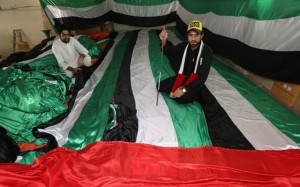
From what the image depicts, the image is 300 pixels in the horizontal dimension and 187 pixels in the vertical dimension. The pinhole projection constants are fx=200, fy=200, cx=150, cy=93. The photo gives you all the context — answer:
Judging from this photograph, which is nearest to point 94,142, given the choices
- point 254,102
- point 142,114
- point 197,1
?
point 142,114

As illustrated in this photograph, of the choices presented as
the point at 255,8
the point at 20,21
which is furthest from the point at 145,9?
the point at 255,8

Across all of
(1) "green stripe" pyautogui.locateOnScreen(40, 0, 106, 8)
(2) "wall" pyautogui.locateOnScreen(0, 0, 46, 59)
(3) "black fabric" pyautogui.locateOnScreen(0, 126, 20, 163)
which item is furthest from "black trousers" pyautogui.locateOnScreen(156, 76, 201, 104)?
(2) "wall" pyautogui.locateOnScreen(0, 0, 46, 59)

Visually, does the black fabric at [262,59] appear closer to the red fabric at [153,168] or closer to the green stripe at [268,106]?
the green stripe at [268,106]

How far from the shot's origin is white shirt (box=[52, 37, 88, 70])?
263 cm

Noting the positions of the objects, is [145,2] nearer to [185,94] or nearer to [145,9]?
[145,9]

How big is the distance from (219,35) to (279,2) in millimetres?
1110

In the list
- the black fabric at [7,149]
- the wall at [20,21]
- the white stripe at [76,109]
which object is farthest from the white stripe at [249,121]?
the wall at [20,21]

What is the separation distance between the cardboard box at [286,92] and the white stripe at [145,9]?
11.9ft

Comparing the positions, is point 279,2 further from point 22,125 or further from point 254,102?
point 22,125

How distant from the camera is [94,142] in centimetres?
149

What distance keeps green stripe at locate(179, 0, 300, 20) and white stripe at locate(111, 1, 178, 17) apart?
164cm

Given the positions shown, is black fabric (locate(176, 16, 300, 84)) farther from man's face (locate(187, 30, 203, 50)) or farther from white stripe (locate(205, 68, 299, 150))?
man's face (locate(187, 30, 203, 50))

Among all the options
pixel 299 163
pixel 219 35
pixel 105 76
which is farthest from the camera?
pixel 219 35

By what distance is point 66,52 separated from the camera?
275cm
